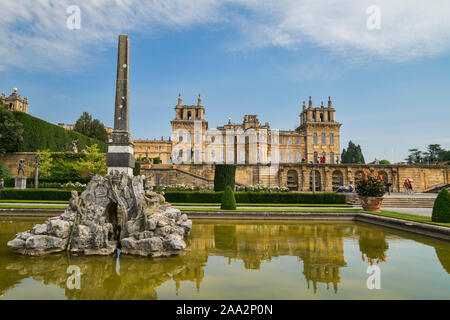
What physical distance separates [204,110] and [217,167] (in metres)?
35.2

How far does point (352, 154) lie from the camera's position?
69062 millimetres

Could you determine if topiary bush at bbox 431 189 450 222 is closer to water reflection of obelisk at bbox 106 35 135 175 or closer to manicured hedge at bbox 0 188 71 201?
water reflection of obelisk at bbox 106 35 135 175

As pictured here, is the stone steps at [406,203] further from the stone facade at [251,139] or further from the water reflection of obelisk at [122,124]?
the stone facade at [251,139]

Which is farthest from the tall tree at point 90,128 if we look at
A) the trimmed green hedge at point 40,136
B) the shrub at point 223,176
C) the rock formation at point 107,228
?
the rock formation at point 107,228

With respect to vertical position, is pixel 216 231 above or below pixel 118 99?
below

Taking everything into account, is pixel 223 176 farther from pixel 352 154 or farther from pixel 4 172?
pixel 352 154

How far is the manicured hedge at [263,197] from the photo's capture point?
20672 mm

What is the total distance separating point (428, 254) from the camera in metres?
7.19

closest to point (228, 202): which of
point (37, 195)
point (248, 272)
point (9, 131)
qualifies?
point (248, 272)

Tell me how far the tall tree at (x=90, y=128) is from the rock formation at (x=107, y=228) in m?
53.1

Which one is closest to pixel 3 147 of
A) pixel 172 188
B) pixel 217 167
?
pixel 172 188

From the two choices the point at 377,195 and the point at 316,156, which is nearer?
the point at 377,195

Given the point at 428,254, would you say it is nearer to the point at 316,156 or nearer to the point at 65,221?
the point at 65,221

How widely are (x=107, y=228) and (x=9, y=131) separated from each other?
31286 mm
